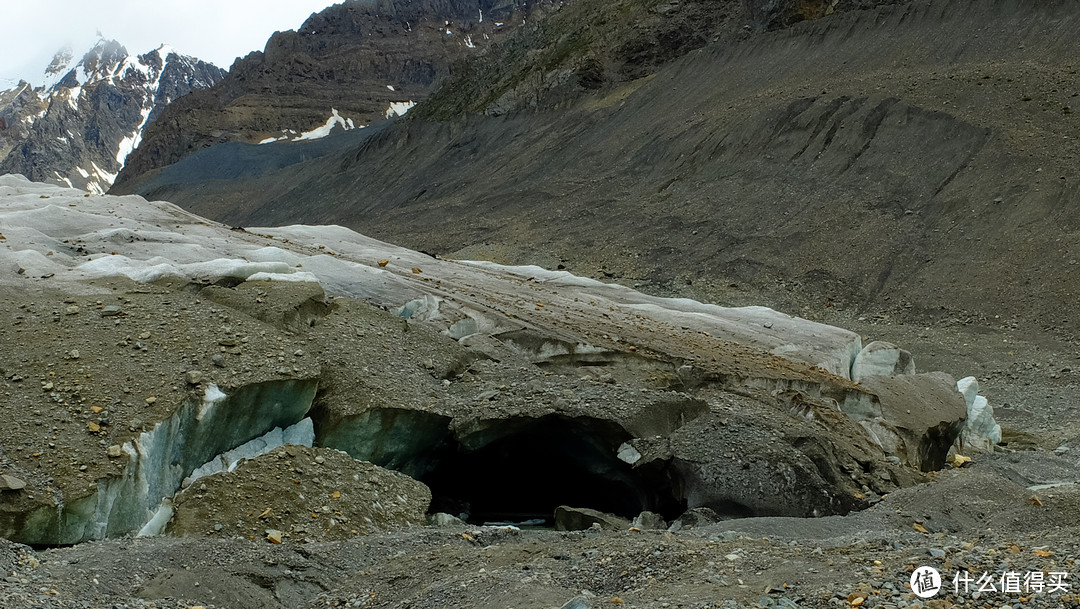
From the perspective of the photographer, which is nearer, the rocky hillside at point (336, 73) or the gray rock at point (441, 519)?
the gray rock at point (441, 519)

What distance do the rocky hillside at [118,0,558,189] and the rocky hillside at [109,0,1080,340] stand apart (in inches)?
1351

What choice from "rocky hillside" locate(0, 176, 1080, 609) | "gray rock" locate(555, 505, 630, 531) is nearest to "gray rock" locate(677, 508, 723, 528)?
"rocky hillside" locate(0, 176, 1080, 609)

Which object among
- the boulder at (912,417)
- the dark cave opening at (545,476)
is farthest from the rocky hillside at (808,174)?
the dark cave opening at (545,476)

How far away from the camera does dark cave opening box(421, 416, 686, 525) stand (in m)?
12.0

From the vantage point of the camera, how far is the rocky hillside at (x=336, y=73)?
281 ft

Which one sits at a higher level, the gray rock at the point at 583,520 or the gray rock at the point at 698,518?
the gray rock at the point at 698,518

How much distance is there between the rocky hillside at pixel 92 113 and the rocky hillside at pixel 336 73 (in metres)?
26.0

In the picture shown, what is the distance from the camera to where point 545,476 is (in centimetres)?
1328

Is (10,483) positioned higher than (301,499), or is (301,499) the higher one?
(10,483)

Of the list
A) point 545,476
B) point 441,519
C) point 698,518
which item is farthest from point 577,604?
point 545,476

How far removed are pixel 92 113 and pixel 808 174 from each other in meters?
145

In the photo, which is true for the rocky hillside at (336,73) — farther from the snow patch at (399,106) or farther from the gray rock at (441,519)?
the gray rock at (441,519)

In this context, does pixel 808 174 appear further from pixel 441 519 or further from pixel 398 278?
pixel 441 519

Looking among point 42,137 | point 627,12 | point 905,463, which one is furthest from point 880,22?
point 42,137
